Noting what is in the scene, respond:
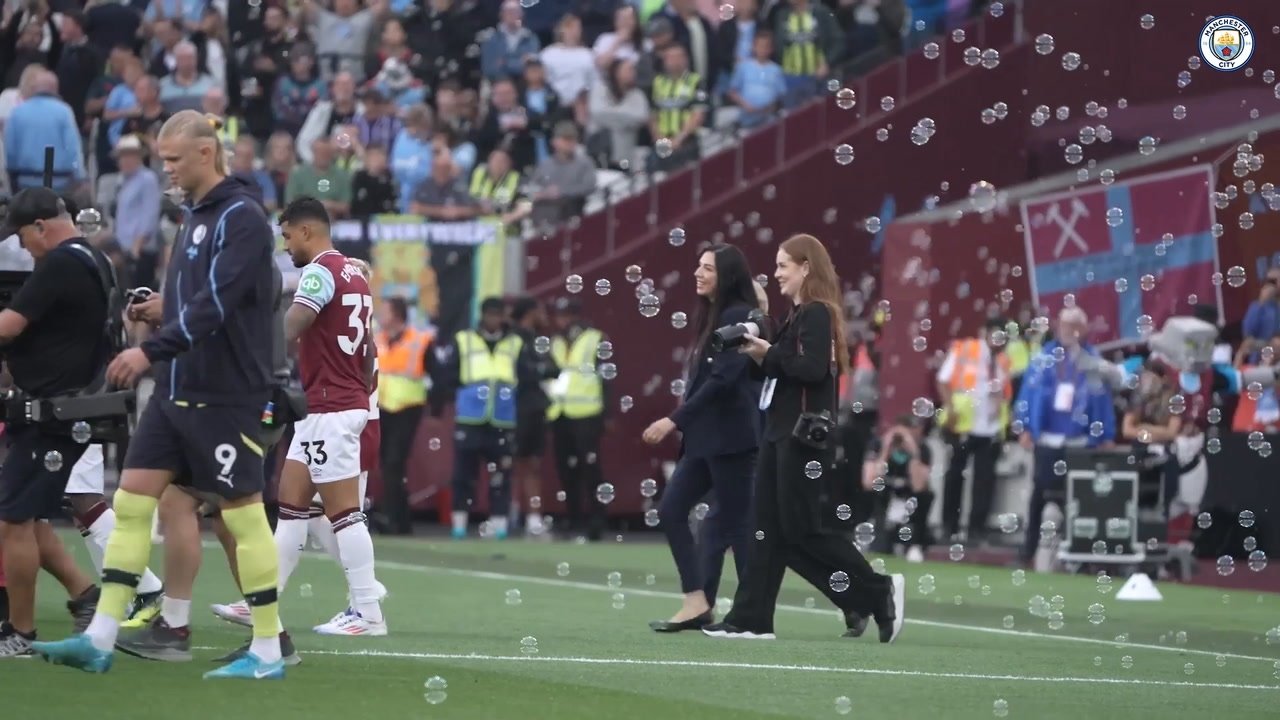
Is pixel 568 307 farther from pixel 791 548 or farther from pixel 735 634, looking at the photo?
pixel 791 548

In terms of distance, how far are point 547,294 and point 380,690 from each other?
16088mm

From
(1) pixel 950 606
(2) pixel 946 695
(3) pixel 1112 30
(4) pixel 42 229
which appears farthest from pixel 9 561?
(3) pixel 1112 30

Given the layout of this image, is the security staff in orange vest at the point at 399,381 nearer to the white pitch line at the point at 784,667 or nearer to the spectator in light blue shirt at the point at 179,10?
the spectator in light blue shirt at the point at 179,10

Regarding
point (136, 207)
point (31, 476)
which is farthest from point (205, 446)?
point (136, 207)

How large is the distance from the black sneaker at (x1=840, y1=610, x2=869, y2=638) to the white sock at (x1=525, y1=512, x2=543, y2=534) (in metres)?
10.9

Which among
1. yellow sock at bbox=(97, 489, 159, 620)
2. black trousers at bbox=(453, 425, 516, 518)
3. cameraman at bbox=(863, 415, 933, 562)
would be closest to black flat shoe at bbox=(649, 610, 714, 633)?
yellow sock at bbox=(97, 489, 159, 620)

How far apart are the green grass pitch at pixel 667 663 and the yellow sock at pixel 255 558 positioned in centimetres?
32

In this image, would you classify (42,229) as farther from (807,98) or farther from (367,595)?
(807,98)

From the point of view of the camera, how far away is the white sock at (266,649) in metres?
9.38

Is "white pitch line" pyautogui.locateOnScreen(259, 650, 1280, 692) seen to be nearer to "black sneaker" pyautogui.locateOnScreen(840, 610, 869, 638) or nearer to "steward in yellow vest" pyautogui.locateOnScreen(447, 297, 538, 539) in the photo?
"black sneaker" pyautogui.locateOnScreen(840, 610, 869, 638)

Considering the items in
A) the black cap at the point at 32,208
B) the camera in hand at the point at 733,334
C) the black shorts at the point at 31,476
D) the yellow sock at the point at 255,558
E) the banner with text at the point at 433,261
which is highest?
Result: the banner with text at the point at 433,261

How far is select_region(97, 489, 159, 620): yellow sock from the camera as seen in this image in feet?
30.1

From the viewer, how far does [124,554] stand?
921cm

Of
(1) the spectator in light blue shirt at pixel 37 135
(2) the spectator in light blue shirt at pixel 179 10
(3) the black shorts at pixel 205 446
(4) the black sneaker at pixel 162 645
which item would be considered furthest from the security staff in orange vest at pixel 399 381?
(3) the black shorts at pixel 205 446
